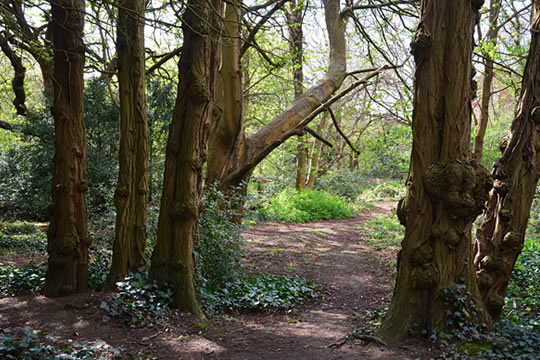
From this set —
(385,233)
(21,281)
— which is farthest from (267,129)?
(21,281)

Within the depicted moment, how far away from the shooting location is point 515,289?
6609mm

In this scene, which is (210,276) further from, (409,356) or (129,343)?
(409,356)

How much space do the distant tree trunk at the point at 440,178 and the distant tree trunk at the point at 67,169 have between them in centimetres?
407

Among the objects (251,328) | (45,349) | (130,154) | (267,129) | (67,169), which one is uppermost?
(267,129)

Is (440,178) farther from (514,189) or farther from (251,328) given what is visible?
(251,328)

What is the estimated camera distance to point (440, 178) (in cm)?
392

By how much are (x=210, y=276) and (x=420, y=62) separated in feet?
13.6

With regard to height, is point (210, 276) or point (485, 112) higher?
point (485, 112)

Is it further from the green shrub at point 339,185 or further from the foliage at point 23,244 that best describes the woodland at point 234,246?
the green shrub at point 339,185

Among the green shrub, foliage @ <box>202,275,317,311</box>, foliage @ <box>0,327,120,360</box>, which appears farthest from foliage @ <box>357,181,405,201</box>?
foliage @ <box>0,327,120,360</box>

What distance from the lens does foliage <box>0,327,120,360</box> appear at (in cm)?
294

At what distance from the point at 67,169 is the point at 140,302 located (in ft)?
7.05

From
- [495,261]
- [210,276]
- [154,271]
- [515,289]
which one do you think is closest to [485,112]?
[515,289]

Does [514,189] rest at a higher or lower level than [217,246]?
higher
